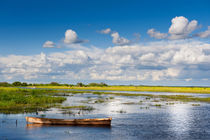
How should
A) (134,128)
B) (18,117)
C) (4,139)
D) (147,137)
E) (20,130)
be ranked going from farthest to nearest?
(18,117), (134,128), (20,130), (147,137), (4,139)

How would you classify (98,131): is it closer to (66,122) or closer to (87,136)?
(87,136)

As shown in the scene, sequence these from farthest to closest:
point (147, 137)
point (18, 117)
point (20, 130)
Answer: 1. point (18, 117)
2. point (20, 130)
3. point (147, 137)

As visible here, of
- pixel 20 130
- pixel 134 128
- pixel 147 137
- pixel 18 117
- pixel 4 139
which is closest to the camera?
pixel 4 139

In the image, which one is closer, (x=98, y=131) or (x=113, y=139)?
(x=113, y=139)

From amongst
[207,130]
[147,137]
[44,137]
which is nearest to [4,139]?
[44,137]

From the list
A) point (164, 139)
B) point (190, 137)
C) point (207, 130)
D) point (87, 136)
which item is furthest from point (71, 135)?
point (207, 130)

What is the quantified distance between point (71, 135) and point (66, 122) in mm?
5083

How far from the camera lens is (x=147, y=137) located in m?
23.6

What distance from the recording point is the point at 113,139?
22.8 meters

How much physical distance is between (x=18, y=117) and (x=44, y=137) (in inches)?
487

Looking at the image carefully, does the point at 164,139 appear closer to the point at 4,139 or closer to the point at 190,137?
the point at 190,137

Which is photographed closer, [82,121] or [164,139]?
[164,139]

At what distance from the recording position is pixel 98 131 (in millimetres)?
26469

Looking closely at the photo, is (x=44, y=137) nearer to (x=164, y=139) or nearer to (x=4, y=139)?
(x=4, y=139)
